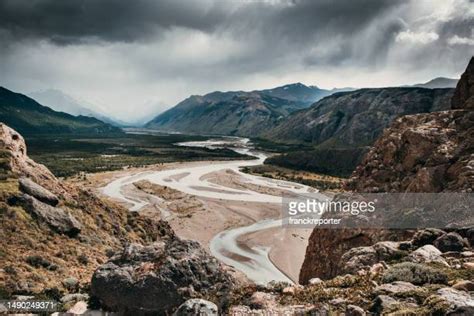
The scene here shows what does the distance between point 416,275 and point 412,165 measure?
70.7ft

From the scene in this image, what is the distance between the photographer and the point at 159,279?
18062mm

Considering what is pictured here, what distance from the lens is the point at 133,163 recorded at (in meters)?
199

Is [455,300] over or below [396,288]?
over

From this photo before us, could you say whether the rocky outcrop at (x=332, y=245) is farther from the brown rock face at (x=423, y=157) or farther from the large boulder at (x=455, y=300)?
the large boulder at (x=455, y=300)

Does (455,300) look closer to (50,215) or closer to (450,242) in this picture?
(450,242)

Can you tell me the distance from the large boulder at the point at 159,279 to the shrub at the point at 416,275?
694 centimetres

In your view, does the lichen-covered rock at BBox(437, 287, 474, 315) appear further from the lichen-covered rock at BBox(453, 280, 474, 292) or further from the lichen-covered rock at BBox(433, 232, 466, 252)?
the lichen-covered rock at BBox(433, 232, 466, 252)

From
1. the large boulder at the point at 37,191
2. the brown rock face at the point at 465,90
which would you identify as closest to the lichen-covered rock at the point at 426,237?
the brown rock face at the point at 465,90

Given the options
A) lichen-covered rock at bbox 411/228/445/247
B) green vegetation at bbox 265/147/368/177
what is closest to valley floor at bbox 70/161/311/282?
lichen-covered rock at bbox 411/228/445/247

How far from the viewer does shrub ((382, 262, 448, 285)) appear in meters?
16.7

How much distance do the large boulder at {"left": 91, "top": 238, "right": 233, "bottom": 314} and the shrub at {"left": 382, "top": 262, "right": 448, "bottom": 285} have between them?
22.8ft

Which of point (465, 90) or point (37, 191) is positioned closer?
point (37, 191)

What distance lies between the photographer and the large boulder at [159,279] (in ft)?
58.2

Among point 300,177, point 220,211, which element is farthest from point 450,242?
point 300,177
